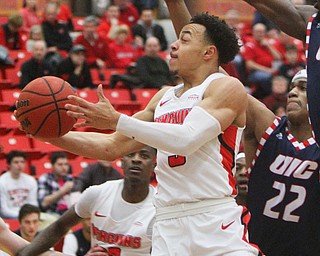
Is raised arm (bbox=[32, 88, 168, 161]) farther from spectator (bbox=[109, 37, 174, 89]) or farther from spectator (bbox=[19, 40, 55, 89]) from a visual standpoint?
spectator (bbox=[109, 37, 174, 89])

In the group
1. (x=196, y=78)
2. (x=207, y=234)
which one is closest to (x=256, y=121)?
(x=196, y=78)

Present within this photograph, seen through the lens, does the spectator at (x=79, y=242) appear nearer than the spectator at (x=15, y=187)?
Yes

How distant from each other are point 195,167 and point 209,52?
0.71 metres

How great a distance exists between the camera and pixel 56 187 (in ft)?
33.8

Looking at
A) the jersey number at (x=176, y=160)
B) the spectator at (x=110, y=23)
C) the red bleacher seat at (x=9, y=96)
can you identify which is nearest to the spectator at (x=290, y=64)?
the spectator at (x=110, y=23)

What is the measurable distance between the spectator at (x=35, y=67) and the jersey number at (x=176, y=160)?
804 cm

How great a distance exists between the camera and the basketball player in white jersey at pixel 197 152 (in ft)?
15.4

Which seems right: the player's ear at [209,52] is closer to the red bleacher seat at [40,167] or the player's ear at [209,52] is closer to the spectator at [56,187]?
the spectator at [56,187]

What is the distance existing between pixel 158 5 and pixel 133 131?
1318 centimetres

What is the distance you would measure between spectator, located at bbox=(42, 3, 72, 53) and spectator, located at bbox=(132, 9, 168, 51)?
164 centimetres

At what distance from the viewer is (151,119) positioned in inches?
216

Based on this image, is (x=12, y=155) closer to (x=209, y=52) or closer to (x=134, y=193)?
(x=134, y=193)

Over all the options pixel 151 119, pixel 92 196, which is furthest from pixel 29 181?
pixel 151 119

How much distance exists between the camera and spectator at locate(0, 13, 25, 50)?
14.1 metres
